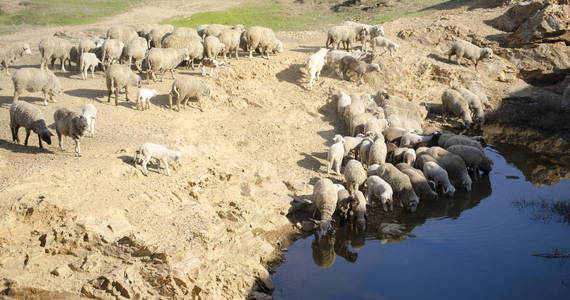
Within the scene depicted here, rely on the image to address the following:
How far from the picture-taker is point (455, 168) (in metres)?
12.4

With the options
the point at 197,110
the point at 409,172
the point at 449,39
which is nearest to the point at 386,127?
the point at 409,172

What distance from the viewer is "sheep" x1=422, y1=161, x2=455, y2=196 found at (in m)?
11.9

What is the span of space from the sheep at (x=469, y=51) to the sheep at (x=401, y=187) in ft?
32.3

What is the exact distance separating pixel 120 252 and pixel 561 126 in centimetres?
1489

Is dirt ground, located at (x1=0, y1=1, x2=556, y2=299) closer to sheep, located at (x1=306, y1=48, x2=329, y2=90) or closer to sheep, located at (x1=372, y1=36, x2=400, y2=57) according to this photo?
sheep, located at (x1=306, y1=48, x2=329, y2=90)

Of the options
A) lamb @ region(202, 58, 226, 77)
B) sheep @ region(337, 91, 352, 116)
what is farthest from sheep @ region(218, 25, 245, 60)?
sheep @ region(337, 91, 352, 116)

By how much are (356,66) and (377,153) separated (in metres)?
5.61

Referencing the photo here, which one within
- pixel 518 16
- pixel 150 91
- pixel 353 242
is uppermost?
pixel 518 16

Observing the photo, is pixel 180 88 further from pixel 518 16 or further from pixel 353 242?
pixel 518 16

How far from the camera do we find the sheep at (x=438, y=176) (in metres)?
11.9

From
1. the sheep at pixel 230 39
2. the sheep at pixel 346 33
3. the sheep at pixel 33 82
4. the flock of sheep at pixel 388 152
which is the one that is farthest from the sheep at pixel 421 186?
the sheep at pixel 33 82

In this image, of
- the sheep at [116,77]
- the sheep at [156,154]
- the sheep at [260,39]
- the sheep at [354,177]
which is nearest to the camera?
the sheep at [156,154]

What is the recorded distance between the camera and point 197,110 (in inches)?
586

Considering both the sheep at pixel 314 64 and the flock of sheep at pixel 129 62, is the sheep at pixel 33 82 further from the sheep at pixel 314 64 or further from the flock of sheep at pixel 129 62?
the sheep at pixel 314 64
